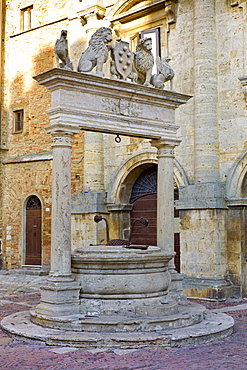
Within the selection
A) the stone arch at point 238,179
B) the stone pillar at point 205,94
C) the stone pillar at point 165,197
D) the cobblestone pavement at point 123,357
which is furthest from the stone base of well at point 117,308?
the stone pillar at point 205,94

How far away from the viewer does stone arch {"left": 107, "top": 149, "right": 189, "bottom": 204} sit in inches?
504

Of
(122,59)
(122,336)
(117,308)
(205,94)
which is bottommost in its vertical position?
(122,336)

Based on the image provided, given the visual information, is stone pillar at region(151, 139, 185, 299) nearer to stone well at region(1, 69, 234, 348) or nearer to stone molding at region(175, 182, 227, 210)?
stone well at region(1, 69, 234, 348)

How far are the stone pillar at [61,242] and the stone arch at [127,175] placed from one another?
539 cm

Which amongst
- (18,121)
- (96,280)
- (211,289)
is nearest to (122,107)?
(96,280)

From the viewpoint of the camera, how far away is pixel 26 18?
54.6ft

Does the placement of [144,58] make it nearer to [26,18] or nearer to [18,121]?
[18,121]

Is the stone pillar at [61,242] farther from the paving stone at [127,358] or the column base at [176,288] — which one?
the column base at [176,288]

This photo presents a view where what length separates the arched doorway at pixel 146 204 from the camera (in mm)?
12859

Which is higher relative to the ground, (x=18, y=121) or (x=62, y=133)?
(x=18, y=121)

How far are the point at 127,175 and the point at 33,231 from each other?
415cm

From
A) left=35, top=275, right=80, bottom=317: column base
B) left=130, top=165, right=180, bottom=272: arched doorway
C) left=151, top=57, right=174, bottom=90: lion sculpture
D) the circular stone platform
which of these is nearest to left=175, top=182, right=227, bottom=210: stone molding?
left=130, top=165, right=180, bottom=272: arched doorway

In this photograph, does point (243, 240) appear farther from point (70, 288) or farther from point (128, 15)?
point (128, 15)

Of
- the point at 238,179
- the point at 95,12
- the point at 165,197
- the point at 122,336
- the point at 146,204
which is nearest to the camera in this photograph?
the point at 122,336
